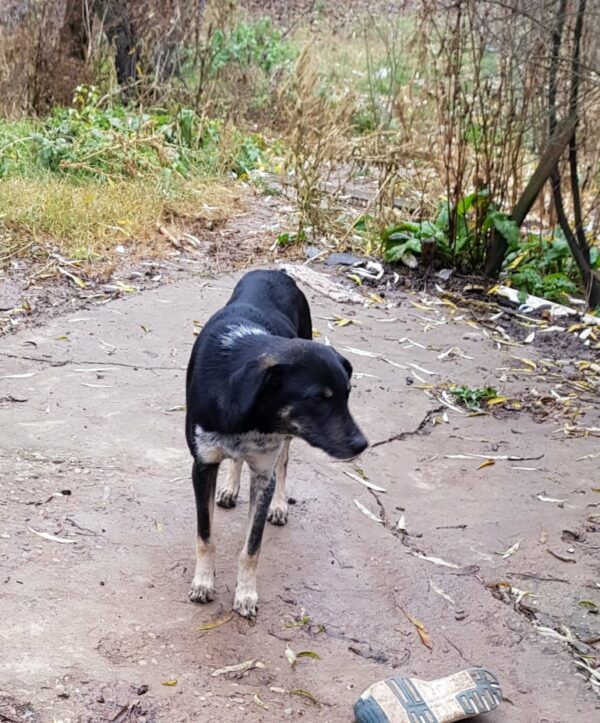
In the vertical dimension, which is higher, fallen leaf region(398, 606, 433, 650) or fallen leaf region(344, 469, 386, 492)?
fallen leaf region(398, 606, 433, 650)

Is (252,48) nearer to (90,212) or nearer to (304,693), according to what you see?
(90,212)

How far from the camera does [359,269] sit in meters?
8.48

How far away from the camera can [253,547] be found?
3.83m

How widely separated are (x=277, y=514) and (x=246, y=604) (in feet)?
2.45

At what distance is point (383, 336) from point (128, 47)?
22.5ft

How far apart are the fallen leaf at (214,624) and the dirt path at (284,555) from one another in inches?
0.8

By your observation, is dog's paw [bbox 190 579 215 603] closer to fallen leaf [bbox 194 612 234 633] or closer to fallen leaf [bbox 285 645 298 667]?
fallen leaf [bbox 194 612 234 633]

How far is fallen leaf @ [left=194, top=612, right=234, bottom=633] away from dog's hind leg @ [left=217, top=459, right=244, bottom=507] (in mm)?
870

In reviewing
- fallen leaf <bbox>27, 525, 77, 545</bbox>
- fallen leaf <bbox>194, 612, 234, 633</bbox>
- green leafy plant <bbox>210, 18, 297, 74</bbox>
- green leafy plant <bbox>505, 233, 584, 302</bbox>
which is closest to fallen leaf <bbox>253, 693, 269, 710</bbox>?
fallen leaf <bbox>194, 612, 234, 633</bbox>

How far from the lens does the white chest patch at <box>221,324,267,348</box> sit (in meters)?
3.83

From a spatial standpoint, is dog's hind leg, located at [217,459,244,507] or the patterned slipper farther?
dog's hind leg, located at [217,459,244,507]

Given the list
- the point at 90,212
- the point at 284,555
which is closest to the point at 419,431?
the point at 284,555

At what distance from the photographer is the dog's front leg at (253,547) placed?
3.81 metres

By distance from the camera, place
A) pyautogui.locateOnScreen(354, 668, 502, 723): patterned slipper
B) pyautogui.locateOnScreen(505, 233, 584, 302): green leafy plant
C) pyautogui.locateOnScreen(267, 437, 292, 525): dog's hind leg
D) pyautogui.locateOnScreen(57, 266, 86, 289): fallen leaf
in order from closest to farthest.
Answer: pyautogui.locateOnScreen(354, 668, 502, 723): patterned slipper, pyautogui.locateOnScreen(267, 437, 292, 525): dog's hind leg, pyautogui.locateOnScreen(57, 266, 86, 289): fallen leaf, pyautogui.locateOnScreen(505, 233, 584, 302): green leafy plant
